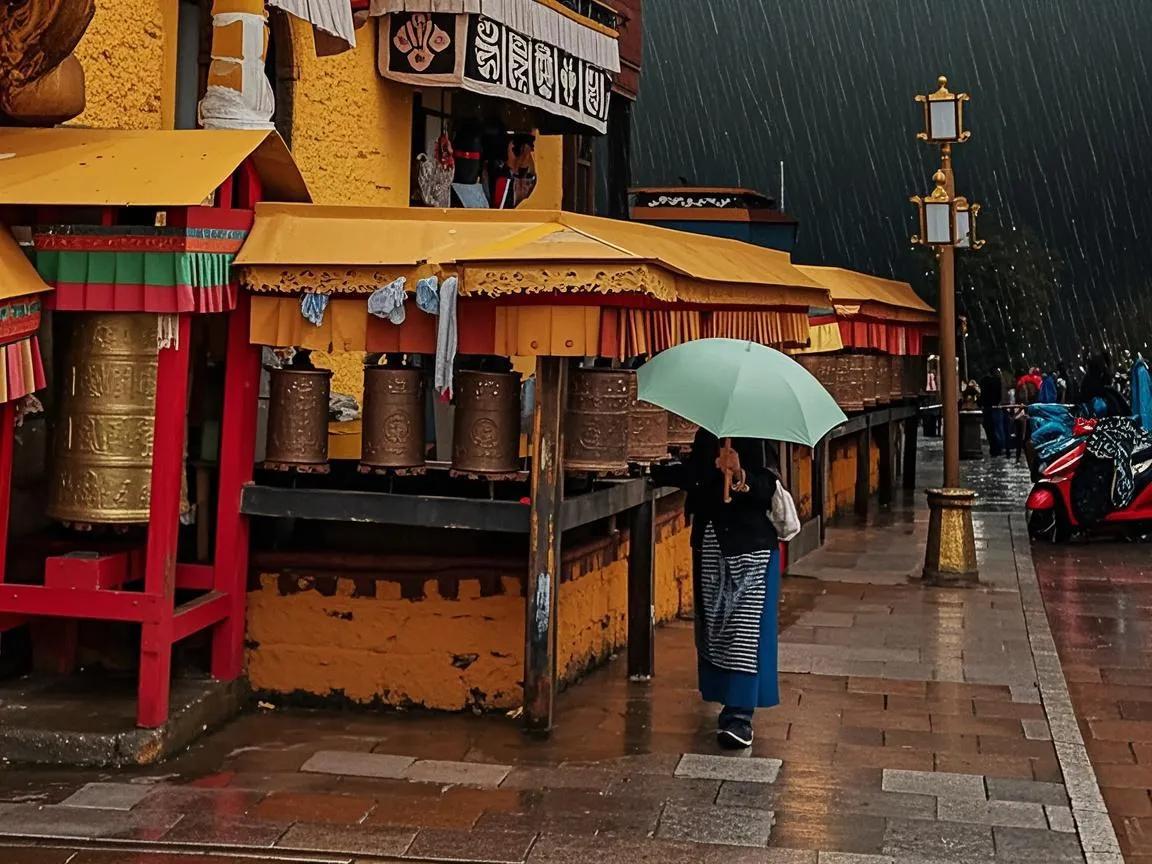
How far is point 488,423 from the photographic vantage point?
7.37m

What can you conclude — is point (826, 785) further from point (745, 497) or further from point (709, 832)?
point (745, 497)

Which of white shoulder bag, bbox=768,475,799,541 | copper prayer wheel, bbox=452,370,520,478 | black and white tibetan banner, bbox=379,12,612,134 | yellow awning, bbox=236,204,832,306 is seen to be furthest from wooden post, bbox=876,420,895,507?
copper prayer wheel, bbox=452,370,520,478

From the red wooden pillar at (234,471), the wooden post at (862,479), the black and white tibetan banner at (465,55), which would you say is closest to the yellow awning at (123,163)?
the red wooden pillar at (234,471)

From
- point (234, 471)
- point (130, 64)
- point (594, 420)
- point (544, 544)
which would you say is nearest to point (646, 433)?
point (594, 420)

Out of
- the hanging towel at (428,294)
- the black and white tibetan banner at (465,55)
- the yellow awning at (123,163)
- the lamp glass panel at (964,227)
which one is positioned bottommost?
the hanging towel at (428,294)

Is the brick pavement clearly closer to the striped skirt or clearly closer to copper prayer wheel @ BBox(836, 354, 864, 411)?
the striped skirt

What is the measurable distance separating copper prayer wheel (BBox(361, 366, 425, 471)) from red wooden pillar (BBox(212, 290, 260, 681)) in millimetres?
585

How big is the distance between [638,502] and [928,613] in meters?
3.63

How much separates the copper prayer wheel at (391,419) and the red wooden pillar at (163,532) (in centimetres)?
100

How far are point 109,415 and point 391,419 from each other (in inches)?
52.9

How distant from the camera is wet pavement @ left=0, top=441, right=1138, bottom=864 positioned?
18.6 feet

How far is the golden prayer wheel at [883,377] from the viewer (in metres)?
17.1

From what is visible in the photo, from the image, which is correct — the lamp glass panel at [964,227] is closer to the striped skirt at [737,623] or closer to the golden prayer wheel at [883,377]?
the golden prayer wheel at [883,377]

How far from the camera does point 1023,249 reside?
149 ft
